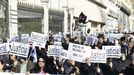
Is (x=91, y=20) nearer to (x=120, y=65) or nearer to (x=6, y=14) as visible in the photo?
(x=6, y=14)

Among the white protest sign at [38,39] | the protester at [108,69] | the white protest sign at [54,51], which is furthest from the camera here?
the white protest sign at [38,39]

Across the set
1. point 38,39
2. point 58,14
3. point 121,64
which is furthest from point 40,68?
point 58,14

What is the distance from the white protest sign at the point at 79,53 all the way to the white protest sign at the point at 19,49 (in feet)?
3.74

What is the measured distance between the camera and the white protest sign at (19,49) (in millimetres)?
13840

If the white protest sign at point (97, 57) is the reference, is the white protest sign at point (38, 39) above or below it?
above

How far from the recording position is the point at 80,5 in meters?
51.0

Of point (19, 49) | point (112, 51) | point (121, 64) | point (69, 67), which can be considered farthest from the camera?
point (112, 51)

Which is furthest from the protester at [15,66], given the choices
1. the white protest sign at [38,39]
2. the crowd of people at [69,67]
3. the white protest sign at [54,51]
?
the white protest sign at [38,39]

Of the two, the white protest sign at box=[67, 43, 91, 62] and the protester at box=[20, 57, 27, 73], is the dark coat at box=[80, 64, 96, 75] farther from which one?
the protester at box=[20, 57, 27, 73]

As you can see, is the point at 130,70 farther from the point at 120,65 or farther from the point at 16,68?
the point at 16,68

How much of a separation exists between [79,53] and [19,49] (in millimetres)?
1609

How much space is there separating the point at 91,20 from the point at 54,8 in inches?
593

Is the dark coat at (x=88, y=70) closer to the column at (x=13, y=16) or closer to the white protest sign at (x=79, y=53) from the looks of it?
the white protest sign at (x=79, y=53)

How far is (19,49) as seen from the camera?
45.8ft
